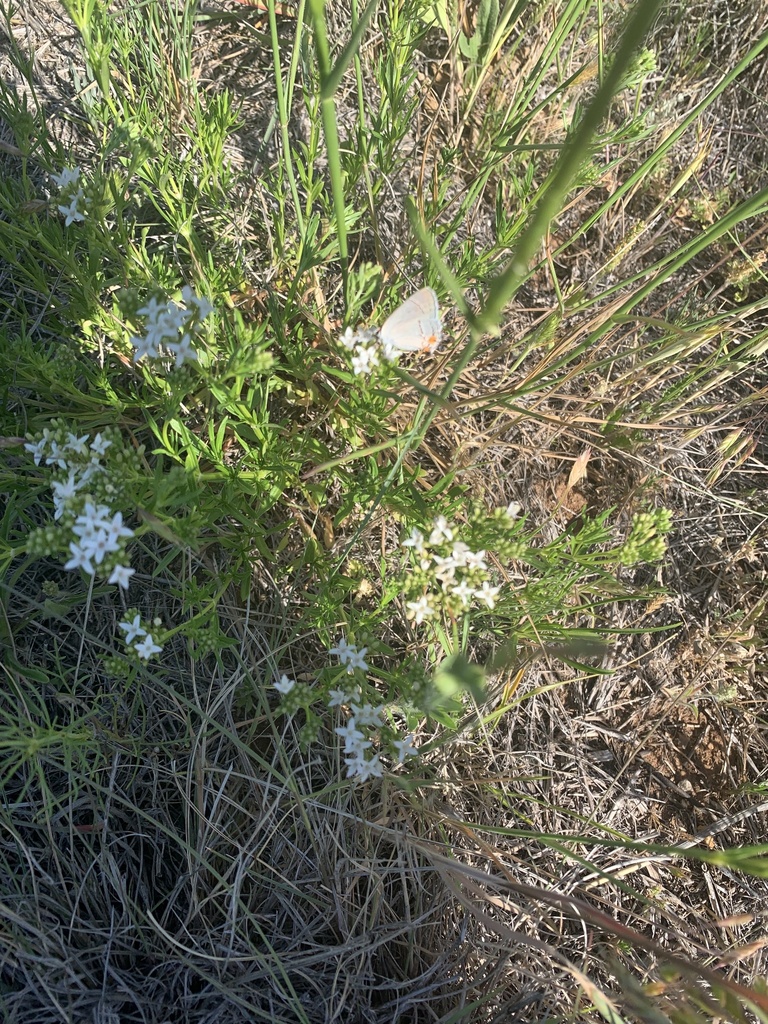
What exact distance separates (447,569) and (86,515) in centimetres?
134

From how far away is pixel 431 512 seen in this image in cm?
305

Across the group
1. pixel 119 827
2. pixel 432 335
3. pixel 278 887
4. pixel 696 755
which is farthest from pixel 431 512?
pixel 696 755

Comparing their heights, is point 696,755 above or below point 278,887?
above

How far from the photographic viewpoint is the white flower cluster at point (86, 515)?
90.0 inches

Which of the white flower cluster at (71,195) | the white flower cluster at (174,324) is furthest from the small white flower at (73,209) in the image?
the white flower cluster at (174,324)

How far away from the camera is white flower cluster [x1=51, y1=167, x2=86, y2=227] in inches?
105

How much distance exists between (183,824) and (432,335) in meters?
2.56

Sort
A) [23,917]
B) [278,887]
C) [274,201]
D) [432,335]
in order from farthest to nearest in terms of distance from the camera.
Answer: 1. [274,201]
2. [278,887]
3. [23,917]
4. [432,335]

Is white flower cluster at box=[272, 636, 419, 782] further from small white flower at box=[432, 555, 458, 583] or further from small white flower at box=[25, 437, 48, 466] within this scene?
small white flower at box=[25, 437, 48, 466]

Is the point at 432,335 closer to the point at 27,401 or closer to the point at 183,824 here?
the point at 27,401

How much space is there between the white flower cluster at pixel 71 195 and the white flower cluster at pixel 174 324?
0.63 metres

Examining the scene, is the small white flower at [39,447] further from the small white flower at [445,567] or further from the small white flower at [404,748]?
the small white flower at [404,748]

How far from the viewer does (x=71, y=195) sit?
2.70 m

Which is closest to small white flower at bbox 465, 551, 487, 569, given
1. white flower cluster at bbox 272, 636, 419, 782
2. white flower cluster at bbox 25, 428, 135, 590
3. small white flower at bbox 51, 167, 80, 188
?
white flower cluster at bbox 272, 636, 419, 782
